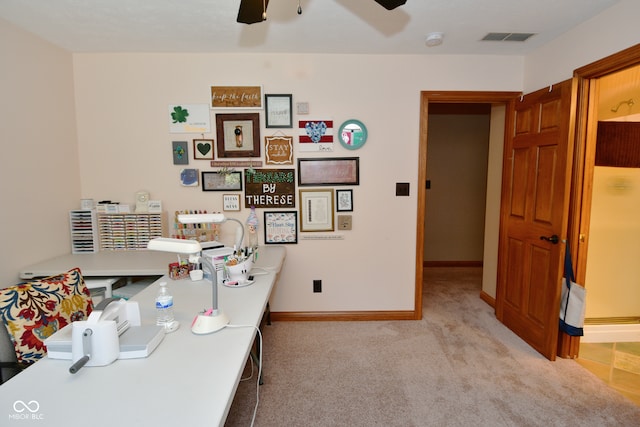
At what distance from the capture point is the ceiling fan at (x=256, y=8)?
1327mm

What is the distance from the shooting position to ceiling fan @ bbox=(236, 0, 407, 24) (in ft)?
4.35

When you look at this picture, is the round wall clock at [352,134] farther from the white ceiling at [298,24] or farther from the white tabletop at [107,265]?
the white tabletop at [107,265]

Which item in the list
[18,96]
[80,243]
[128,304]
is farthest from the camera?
[80,243]

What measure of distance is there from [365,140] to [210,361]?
2274 millimetres

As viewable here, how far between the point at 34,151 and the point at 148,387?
237 centimetres

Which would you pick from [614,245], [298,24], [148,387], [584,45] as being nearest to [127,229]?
[148,387]

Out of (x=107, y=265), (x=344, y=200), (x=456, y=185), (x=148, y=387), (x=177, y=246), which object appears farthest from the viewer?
(x=456, y=185)

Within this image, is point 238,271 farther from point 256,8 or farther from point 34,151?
point 34,151

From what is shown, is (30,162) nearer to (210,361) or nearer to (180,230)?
(180,230)

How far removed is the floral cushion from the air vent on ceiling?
333 cm

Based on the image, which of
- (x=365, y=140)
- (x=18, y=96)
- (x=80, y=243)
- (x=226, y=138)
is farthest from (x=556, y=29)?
(x=80, y=243)

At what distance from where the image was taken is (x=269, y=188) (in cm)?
288

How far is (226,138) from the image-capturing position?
9.27ft

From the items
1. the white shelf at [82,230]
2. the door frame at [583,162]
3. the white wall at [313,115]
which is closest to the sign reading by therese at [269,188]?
the white wall at [313,115]
